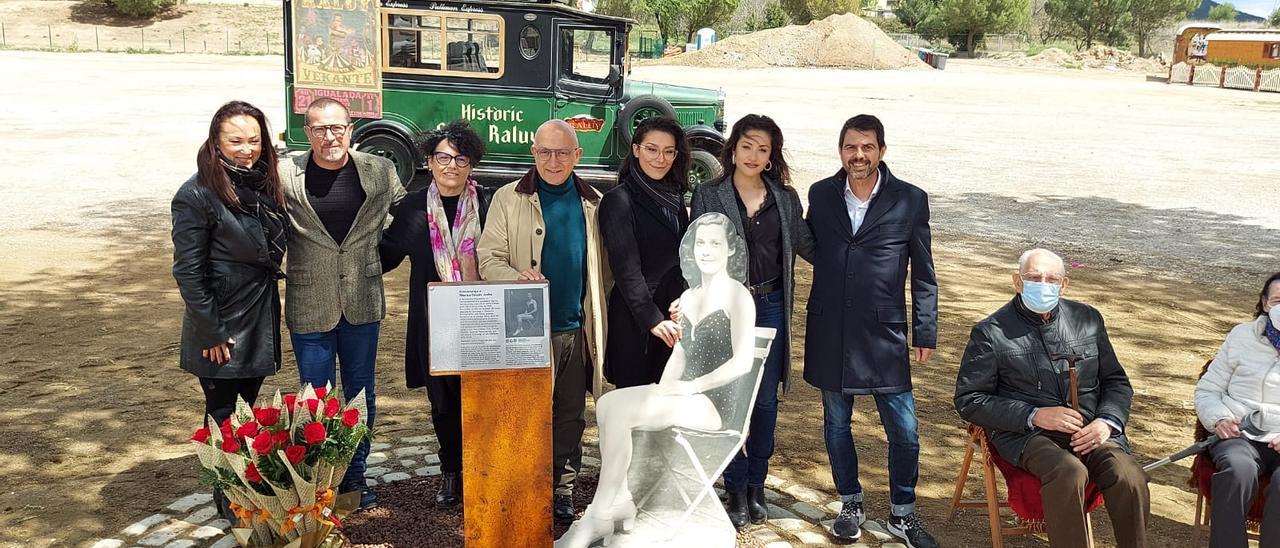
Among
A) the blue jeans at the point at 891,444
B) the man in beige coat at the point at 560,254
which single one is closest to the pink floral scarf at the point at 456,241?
the man in beige coat at the point at 560,254

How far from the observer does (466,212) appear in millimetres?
3924

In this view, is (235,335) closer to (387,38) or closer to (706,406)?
(706,406)

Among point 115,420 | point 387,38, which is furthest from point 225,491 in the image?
point 387,38

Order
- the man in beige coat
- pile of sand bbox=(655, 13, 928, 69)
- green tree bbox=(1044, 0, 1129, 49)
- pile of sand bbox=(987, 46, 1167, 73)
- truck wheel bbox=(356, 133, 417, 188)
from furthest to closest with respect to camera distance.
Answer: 1. green tree bbox=(1044, 0, 1129, 49)
2. pile of sand bbox=(987, 46, 1167, 73)
3. pile of sand bbox=(655, 13, 928, 69)
4. truck wheel bbox=(356, 133, 417, 188)
5. the man in beige coat

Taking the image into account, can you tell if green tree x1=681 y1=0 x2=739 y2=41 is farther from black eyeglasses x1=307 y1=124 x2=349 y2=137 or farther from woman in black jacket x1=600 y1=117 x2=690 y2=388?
black eyeglasses x1=307 y1=124 x2=349 y2=137

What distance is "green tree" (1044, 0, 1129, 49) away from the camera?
69812mm

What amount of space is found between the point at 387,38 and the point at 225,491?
849 centimetres

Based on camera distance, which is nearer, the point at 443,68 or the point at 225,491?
the point at 225,491

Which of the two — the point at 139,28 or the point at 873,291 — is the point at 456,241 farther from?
the point at 139,28

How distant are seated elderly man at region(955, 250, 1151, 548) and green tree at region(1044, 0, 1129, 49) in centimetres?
7182

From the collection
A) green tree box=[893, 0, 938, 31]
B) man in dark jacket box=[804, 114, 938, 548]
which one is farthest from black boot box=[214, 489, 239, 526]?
green tree box=[893, 0, 938, 31]

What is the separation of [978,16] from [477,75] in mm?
58624

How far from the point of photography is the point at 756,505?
4.21m

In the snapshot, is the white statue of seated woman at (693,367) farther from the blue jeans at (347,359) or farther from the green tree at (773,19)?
the green tree at (773,19)
